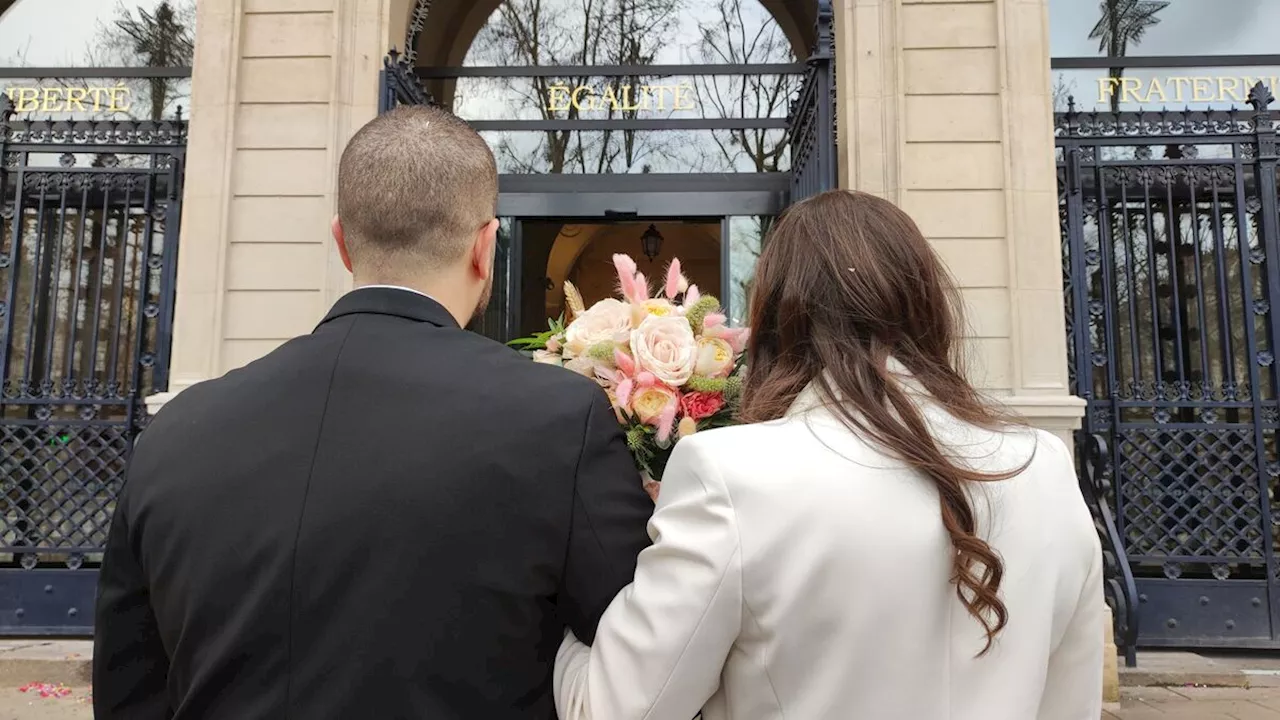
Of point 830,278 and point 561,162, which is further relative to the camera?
point 561,162

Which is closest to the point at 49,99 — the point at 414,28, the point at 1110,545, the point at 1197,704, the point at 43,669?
the point at 414,28

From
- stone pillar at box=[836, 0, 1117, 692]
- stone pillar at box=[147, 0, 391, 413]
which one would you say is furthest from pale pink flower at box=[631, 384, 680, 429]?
stone pillar at box=[147, 0, 391, 413]

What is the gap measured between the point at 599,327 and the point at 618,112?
5.56 m

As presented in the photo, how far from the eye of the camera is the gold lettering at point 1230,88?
22.0ft

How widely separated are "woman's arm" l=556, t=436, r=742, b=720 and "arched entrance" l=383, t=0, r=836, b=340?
5019 millimetres

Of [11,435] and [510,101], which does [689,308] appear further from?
[11,435]

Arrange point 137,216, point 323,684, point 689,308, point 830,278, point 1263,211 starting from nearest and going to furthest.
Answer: point 323,684 < point 830,278 < point 689,308 < point 1263,211 < point 137,216

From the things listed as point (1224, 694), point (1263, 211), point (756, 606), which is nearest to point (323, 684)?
point (756, 606)

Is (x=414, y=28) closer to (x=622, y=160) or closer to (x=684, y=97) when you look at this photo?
(x=622, y=160)

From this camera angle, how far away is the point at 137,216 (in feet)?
21.4

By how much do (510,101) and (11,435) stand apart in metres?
4.54

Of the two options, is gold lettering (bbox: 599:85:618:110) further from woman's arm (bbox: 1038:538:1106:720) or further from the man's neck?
woman's arm (bbox: 1038:538:1106:720)

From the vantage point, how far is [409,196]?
1362 millimetres

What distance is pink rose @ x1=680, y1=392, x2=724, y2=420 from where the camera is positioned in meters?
1.62
